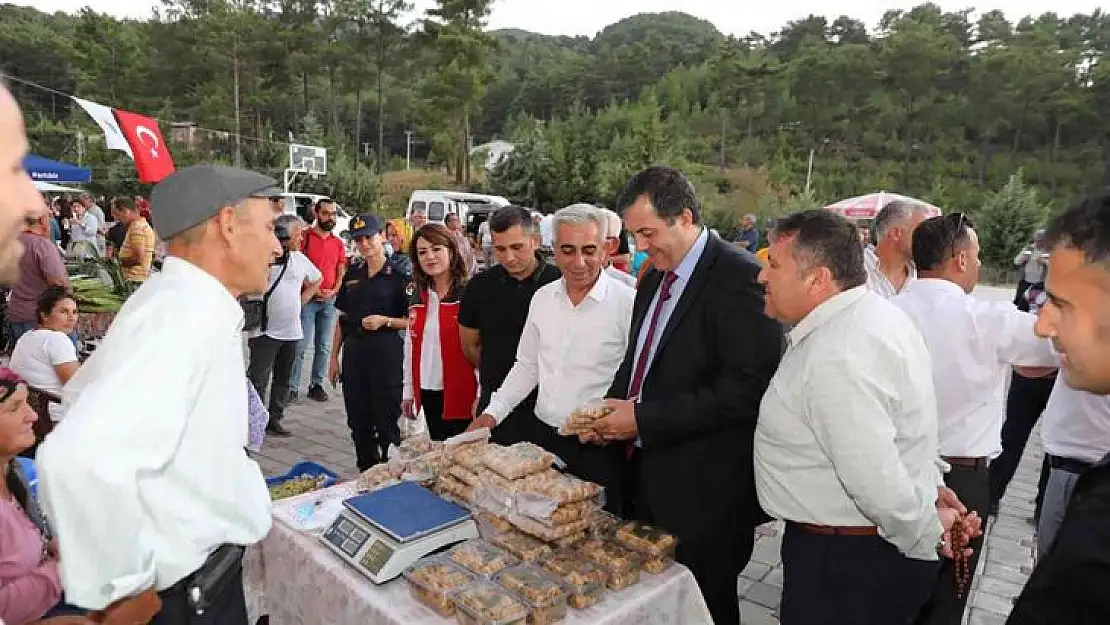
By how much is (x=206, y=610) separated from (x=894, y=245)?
3.20 m

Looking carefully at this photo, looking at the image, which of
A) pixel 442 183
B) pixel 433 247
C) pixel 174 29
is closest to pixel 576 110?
pixel 442 183

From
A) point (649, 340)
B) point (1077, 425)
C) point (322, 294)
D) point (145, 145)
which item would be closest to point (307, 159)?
point (145, 145)

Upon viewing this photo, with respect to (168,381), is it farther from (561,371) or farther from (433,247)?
(433,247)

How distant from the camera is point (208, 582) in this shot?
1.50m

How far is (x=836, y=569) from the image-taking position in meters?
1.78

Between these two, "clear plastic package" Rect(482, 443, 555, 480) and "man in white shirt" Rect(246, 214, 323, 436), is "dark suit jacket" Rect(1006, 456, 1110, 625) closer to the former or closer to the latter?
"clear plastic package" Rect(482, 443, 555, 480)

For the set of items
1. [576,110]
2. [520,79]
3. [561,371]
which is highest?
[520,79]

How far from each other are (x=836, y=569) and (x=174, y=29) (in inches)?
1678

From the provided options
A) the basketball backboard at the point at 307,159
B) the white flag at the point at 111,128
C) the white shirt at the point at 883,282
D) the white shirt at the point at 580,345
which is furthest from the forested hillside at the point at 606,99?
the white shirt at the point at 580,345

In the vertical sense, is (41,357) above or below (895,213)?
below

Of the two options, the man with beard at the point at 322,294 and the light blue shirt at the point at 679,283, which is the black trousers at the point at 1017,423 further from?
the man with beard at the point at 322,294

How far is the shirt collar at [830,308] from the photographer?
1731 mm

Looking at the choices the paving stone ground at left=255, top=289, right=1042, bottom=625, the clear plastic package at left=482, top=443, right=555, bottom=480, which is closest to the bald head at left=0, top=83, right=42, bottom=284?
the clear plastic package at left=482, top=443, right=555, bottom=480

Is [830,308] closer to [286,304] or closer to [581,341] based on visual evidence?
[581,341]
